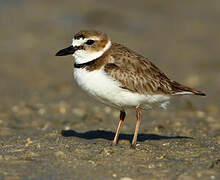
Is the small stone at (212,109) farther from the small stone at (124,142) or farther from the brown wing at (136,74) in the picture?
the small stone at (124,142)

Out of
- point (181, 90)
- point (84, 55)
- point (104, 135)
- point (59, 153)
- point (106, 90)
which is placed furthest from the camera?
point (104, 135)

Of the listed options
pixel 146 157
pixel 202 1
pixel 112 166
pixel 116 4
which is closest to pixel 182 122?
pixel 146 157

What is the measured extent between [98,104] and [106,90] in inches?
174

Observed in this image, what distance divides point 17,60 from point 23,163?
27.3 ft

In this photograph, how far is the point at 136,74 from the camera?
22.8 ft

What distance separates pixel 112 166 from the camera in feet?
19.0

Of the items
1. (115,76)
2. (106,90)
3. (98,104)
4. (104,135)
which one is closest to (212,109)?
(98,104)

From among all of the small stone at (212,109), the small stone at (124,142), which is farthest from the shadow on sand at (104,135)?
the small stone at (212,109)

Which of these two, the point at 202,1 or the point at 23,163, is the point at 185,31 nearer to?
the point at 202,1

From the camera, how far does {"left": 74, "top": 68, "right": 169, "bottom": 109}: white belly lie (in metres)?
→ 6.55

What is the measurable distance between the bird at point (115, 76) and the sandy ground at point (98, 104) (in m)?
0.69

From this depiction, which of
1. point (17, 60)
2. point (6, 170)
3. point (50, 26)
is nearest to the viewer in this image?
point (6, 170)

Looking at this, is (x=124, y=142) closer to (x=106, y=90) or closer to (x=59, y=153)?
(x=106, y=90)

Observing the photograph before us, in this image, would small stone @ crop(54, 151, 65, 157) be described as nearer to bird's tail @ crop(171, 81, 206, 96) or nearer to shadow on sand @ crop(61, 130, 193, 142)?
shadow on sand @ crop(61, 130, 193, 142)
